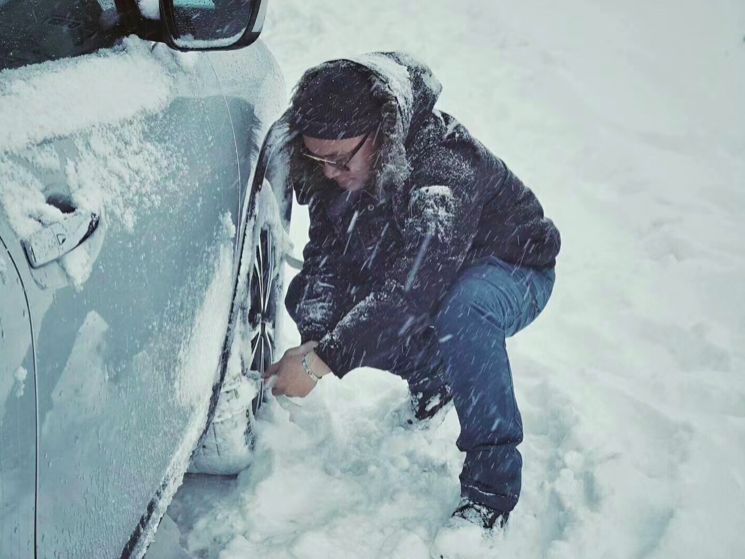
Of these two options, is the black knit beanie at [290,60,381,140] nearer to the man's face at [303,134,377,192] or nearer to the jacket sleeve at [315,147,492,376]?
the man's face at [303,134,377,192]

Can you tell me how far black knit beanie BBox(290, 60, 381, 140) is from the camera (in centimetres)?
189

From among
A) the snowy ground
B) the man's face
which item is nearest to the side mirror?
the man's face

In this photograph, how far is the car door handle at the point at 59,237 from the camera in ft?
3.07

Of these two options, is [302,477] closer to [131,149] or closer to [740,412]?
[131,149]

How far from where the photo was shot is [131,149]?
4.01ft

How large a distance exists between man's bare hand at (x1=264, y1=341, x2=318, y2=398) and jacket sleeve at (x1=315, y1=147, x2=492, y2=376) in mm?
96

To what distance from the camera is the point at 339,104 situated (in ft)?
6.23

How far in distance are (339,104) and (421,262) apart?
518mm

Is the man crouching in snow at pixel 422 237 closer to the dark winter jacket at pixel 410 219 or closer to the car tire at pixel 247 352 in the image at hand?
the dark winter jacket at pixel 410 219

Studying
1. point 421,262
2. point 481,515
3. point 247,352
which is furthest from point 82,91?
point 481,515

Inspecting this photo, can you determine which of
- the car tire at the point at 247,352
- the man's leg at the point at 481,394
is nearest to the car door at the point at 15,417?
the car tire at the point at 247,352

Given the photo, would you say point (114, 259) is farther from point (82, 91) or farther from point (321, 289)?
point (321, 289)

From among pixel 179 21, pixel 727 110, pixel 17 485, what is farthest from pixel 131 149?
pixel 727 110

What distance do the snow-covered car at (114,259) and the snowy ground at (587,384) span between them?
0.50m
